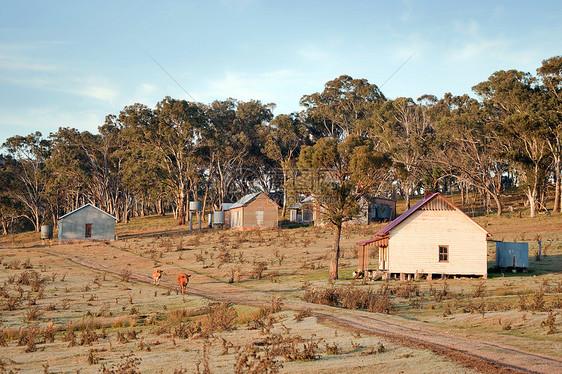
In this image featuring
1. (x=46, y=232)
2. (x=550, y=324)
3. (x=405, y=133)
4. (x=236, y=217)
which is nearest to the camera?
(x=550, y=324)

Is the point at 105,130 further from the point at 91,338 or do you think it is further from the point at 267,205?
the point at 91,338

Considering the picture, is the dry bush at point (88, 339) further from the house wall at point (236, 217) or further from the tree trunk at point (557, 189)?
the tree trunk at point (557, 189)

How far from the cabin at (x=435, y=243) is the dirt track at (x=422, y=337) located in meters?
9.69

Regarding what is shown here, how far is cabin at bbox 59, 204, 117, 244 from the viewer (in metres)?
64.2

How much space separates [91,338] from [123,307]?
7114 millimetres

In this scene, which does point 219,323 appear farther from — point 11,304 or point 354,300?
point 11,304

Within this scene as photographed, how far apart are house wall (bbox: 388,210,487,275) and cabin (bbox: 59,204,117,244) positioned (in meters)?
40.2

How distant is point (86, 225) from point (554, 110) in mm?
54481

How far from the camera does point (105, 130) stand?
9625cm

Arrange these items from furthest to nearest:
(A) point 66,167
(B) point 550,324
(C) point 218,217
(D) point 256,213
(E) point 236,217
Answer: (A) point 66,167, (C) point 218,217, (E) point 236,217, (D) point 256,213, (B) point 550,324

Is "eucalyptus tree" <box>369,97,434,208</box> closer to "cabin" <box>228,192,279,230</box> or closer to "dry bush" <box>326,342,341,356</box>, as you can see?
"cabin" <box>228,192,279,230</box>

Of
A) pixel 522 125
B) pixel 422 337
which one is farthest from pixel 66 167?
pixel 422 337

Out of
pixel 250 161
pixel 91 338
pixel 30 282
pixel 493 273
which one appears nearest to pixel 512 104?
pixel 493 273

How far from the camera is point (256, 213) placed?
73.2 metres
